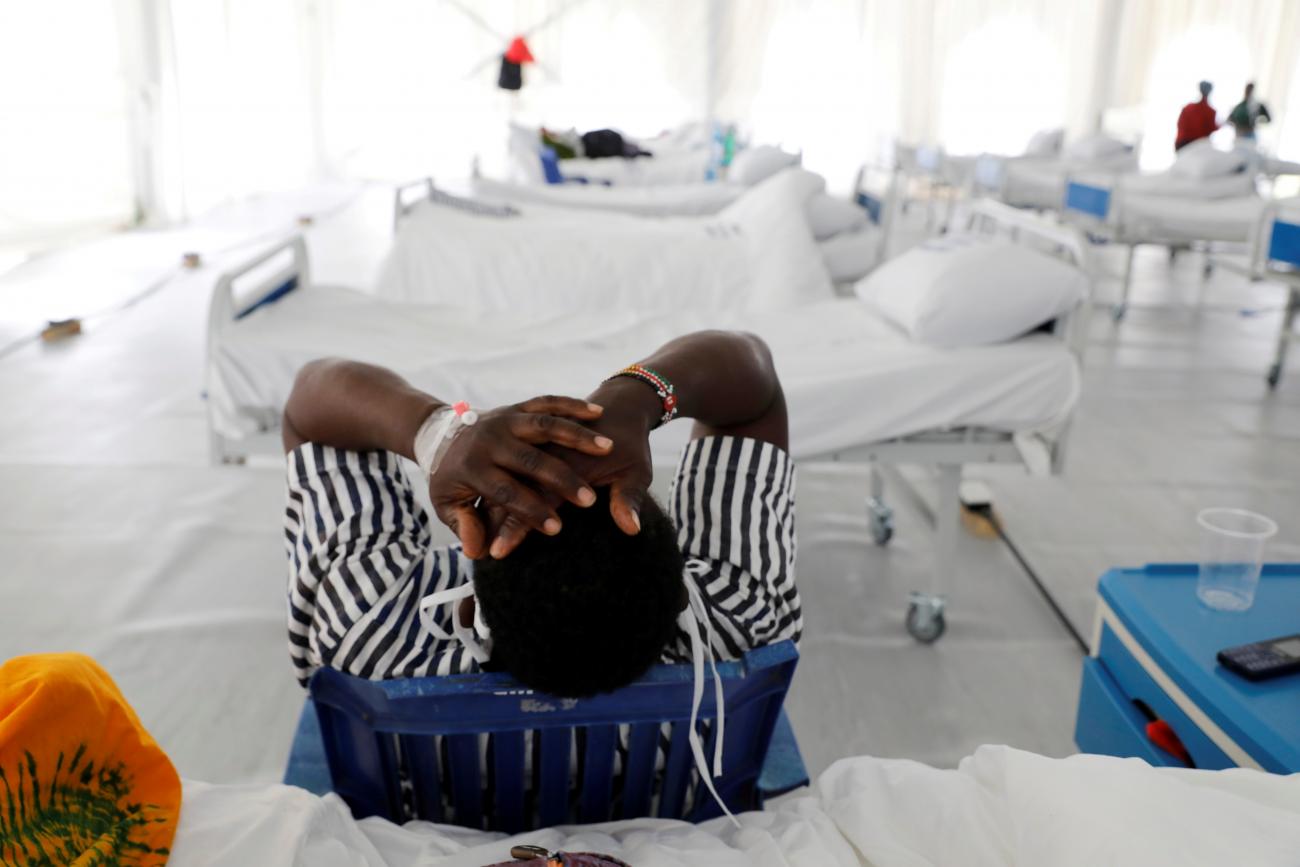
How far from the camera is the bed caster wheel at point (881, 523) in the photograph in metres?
2.41

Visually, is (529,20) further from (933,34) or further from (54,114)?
(54,114)

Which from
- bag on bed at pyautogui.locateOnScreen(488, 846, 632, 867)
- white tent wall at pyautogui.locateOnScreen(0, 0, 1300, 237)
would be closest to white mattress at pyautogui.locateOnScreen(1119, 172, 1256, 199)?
white tent wall at pyautogui.locateOnScreen(0, 0, 1300, 237)

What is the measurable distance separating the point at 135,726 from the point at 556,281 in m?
2.33

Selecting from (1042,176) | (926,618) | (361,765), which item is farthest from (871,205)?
(361,765)

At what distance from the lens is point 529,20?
28.6 ft

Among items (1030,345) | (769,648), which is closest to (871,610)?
(1030,345)

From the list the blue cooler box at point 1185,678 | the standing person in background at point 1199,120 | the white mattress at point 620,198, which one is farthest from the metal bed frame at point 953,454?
the standing person in background at point 1199,120

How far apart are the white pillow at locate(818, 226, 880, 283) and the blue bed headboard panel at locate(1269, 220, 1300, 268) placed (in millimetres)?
1272

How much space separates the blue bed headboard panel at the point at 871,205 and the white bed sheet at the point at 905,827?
3408mm

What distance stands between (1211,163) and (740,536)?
196 inches

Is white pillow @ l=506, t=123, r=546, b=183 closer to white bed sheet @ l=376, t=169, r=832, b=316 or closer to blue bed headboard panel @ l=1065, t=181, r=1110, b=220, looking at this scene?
white bed sheet @ l=376, t=169, r=832, b=316

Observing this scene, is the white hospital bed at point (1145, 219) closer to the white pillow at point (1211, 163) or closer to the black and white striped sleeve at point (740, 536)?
the white pillow at point (1211, 163)

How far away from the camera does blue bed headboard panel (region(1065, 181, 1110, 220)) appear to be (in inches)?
173

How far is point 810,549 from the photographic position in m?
2.40
